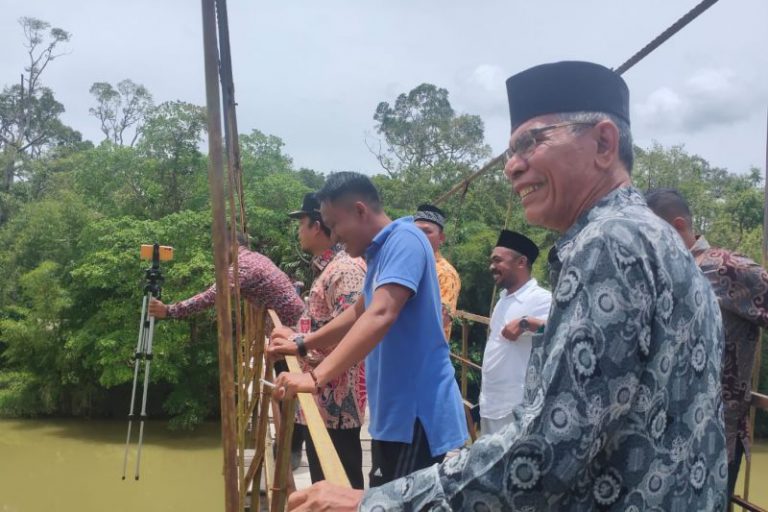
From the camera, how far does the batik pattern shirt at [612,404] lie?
85 centimetres

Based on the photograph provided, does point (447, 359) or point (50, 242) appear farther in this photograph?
point (50, 242)

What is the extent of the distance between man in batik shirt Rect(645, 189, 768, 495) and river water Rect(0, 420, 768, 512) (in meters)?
13.2

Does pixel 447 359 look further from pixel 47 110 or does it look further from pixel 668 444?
pixel 47 110

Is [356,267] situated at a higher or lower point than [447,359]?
higher

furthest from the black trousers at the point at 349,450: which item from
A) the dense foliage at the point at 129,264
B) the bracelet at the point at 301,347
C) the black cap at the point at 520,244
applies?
the dense foliage at the point at 129,264

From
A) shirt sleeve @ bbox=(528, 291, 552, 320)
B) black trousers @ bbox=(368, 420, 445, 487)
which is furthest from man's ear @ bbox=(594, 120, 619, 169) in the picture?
shirt sleeve @ bbox=(528, 291, 552, 320)

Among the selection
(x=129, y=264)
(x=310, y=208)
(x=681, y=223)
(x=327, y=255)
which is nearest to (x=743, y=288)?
(x=681, y=223)

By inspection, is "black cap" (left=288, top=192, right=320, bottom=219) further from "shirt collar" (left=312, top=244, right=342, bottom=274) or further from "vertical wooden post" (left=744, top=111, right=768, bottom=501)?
"vertical wooden post" (left=744, top=111, right=768, bottom=501)

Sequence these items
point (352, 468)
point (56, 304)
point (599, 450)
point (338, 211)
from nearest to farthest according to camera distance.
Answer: point (599, 450) < point (338, 211) < point (352, 468) < point (56, 304)

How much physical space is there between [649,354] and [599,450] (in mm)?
132

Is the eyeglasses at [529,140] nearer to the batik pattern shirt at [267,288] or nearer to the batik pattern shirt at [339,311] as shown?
the batik pattern shirt at [339,311]

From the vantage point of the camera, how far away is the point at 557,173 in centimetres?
109

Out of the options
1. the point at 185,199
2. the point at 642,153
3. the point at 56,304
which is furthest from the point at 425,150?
the point at 56,304

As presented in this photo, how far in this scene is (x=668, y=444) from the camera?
3.00 feet
